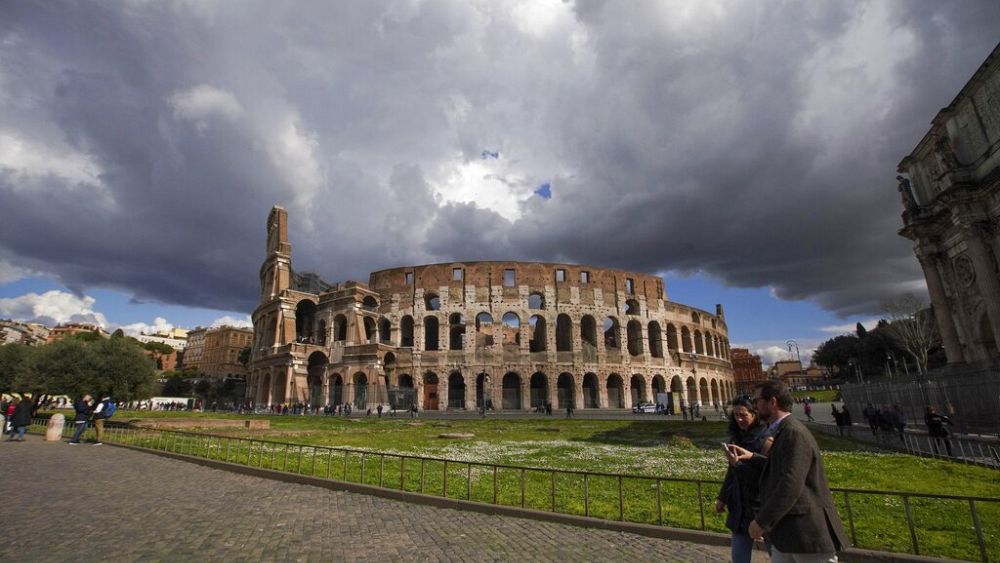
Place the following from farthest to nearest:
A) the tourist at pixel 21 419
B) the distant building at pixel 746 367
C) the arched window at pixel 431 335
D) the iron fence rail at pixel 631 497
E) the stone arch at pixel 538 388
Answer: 1. the distant building at pixel 746 367
2. the arched window at pixel 431 335
3. the stone arch at pixel 538 388
4. the tourist at pixel 21 419
5. the iron fence rail at pixel 631 497

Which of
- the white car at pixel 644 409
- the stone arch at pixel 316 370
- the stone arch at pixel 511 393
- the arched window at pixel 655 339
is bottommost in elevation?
the white car at pixel 644 409

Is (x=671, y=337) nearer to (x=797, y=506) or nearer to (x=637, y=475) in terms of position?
(x=637, y=475)

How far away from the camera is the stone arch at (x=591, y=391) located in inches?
1747

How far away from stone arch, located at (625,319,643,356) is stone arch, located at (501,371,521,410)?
1204 centimetres

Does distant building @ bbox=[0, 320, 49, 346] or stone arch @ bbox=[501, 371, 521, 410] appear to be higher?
distant building @ bbox=[0, 320, 49, 346]

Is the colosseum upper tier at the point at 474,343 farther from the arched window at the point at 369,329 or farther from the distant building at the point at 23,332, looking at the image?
the distant building at the point at 23,332

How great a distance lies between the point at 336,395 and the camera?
138 ft

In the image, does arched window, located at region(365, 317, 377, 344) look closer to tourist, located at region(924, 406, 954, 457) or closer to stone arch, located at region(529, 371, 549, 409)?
stone arch, located at region(529, 371, 549, 409)

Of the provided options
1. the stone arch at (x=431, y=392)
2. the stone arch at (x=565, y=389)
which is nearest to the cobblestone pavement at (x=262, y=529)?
the stone arch at (x=431, y=392)

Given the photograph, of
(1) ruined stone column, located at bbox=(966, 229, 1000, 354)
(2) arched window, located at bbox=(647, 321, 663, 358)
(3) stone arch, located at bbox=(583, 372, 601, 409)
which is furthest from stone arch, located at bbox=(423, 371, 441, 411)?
(1) ruined stone column, located at bbox=(966, 229, 1000, 354)

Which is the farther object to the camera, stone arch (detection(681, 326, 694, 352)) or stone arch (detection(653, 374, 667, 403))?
stone arch (detection(681, 326, 694, 352))

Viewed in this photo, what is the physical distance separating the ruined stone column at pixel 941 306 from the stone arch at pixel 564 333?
26.1m

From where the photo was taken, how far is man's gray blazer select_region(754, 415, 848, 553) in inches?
109

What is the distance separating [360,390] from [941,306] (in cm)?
3765
